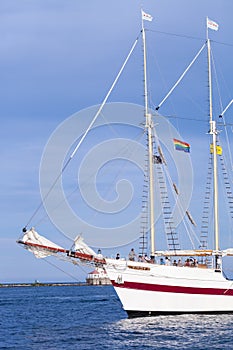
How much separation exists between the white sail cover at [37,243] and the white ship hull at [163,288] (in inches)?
235

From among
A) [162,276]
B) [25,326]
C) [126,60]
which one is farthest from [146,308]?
[126,60]

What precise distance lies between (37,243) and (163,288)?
12716mm

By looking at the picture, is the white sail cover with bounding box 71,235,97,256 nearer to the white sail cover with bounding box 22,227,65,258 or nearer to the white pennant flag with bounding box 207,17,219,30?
the white sail cover with bounding box 22,227,65,258

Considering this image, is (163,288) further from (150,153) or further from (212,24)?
(212,24)

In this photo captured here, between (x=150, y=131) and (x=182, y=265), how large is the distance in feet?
46.6

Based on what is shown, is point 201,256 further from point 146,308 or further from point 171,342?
point 171,342

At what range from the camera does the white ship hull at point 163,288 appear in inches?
2308

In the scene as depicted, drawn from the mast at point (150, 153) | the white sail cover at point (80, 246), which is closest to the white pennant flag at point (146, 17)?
the mast at point (150, 153)

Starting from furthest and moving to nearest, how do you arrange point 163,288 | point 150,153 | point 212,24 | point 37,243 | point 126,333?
point 212,24, point 150,153, point 163,288, point 37,243, point 126,333

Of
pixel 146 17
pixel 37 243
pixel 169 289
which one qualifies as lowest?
pixel 169 289

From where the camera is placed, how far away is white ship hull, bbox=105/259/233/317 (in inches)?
2308

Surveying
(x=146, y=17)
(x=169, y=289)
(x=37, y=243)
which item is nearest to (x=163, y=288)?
(x=169, y=289)

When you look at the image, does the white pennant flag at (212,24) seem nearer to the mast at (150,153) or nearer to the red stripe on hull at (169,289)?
the mast at (150,153)

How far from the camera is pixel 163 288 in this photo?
59.1m
